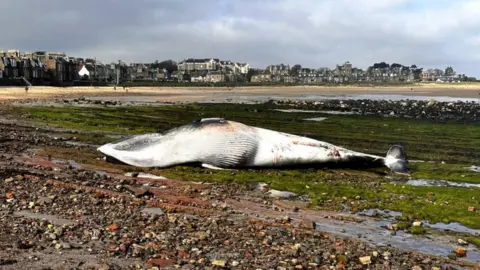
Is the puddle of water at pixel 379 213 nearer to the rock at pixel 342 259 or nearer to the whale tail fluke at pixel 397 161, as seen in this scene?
the rock at pixel 342 259

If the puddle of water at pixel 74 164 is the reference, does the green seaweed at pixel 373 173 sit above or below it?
below

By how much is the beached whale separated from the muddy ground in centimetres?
216

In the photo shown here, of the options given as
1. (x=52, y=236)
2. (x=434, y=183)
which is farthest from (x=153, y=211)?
(x=434, y=183)

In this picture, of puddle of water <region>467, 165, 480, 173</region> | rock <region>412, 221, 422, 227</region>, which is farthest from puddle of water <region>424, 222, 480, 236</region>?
puddle of water <region>467, 165, 480, 173</region>

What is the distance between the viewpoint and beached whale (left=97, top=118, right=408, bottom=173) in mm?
13852

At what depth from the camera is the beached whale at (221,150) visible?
13852 mm

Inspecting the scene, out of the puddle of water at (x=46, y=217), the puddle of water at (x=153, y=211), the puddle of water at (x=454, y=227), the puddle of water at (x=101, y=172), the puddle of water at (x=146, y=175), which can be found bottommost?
the puddle of water at (x=454, y=227)

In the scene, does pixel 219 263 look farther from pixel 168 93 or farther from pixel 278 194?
pixel 168 93

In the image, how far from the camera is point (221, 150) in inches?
547

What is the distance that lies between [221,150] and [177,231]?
20.5 ft

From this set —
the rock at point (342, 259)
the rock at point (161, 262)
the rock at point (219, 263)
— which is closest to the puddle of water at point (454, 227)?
the rock at point (342, 259)

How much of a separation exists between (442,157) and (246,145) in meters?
7.47

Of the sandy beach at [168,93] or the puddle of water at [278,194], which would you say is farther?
the sandy beach at [168,93]

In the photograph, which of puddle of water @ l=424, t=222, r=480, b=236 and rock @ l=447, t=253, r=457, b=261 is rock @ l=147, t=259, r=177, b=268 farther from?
puddle of water @ l=424, t=222, r=480, b=236
